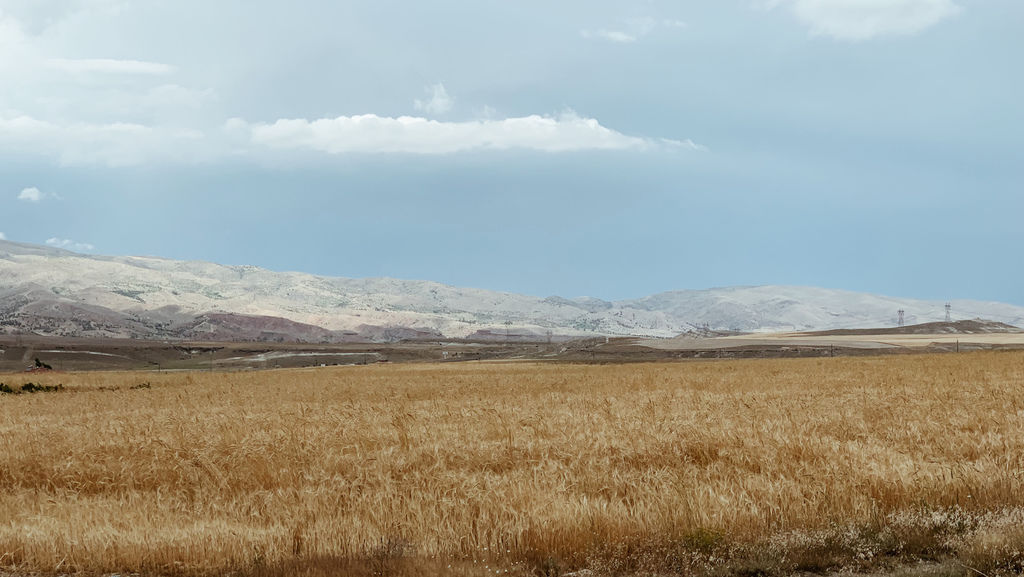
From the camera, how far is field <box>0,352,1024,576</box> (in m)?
7.96

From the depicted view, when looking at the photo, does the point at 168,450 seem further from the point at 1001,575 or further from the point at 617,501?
the point at 1001,575

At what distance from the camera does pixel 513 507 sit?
9.80 meters

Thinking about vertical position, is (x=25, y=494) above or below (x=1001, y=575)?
below

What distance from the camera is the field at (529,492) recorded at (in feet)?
26.1

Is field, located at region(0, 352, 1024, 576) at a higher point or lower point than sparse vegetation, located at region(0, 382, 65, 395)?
higher

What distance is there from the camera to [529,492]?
10.3 m

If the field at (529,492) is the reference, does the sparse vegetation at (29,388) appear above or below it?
below

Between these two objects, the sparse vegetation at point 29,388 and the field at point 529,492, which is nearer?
the field at point 529,492

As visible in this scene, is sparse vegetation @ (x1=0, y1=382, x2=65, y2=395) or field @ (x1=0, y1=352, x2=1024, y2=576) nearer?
field @ (x1=0, y1=352, x2=1024, y2=576)

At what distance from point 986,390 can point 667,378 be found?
18748 mm

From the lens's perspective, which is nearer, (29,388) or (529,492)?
(529,492)

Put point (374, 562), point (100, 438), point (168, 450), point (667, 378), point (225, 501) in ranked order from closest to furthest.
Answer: point (374, 562)
point (225, 501)
point (168, 450)
point (100, 438)
point (667, 378)

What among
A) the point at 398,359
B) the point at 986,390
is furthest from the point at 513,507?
the point at 398,359

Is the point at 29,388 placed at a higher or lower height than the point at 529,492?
lower
